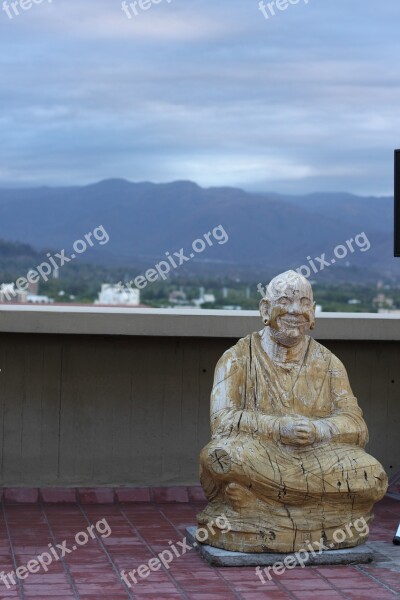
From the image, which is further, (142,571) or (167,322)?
(167,322)

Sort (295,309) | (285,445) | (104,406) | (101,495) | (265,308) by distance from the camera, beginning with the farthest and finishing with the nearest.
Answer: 1. (104,406)
2. (101,495)
3. (265,308)
4. (295,309)
5. (285,445)

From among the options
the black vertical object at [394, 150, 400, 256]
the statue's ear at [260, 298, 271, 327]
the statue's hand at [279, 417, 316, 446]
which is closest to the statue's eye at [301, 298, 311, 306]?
the statue's ear at [260, 298, 271, 327]

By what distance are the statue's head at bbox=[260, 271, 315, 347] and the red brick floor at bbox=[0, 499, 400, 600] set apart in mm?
1547

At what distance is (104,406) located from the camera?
9.34m

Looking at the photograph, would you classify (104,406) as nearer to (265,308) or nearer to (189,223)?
(265,308)

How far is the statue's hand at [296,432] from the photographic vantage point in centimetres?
697

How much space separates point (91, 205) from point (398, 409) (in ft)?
486

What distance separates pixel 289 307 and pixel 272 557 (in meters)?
1.61

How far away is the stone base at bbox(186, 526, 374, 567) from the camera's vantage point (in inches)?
270

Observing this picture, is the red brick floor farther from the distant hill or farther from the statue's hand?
the distant hill

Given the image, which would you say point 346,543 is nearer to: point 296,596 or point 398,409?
point 296,596

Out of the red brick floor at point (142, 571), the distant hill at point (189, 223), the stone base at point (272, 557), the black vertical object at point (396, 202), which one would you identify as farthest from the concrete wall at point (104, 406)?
the distant hill at point (189, 223)

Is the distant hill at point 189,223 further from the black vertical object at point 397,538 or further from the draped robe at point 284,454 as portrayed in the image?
the draped robe at point 284,454

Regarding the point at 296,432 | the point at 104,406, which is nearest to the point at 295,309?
the point at 296,432
